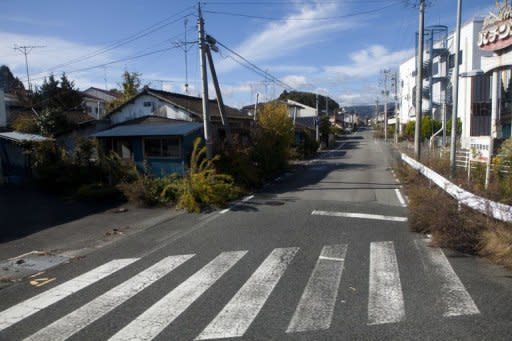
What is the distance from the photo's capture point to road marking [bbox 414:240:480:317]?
15.0ft

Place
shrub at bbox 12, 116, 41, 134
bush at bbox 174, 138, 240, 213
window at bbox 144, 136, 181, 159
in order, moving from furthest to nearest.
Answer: shrub at bbox 12, 116, 41, 134 → window at bbox 144, 136, 181, 159 → bush at bbox 174, 138, 240, 213

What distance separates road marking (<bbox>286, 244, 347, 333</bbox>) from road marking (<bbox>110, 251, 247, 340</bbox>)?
1.50 meters

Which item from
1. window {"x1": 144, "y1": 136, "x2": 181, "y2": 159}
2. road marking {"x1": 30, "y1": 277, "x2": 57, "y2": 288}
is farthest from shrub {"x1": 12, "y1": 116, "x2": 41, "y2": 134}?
road marking {"x1": 30, "y1": 277, "x2": 57, "y2": 288}

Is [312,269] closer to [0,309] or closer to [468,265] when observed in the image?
[468,265]

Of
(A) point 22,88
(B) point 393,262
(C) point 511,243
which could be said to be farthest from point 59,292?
(A) point 22,88

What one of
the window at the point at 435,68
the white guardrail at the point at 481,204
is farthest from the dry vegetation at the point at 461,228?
the window at the point at 435,68

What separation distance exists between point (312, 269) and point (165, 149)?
12.2 m

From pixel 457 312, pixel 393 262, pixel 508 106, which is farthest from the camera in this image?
pixel 508 106

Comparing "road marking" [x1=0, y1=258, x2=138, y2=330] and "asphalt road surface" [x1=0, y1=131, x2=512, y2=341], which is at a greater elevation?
"asphalt road surface" [x1=0, y1=131, x2=512, y2=341]

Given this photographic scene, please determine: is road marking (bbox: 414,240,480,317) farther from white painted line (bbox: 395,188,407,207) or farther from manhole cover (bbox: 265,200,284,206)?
manhole cover (bbox: 265,200,284,206)

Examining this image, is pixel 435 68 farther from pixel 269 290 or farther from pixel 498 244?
pixel 269 290

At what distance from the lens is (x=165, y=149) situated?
16.9m

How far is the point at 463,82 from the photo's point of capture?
36.6 m

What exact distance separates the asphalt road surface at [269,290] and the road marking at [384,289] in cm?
2
